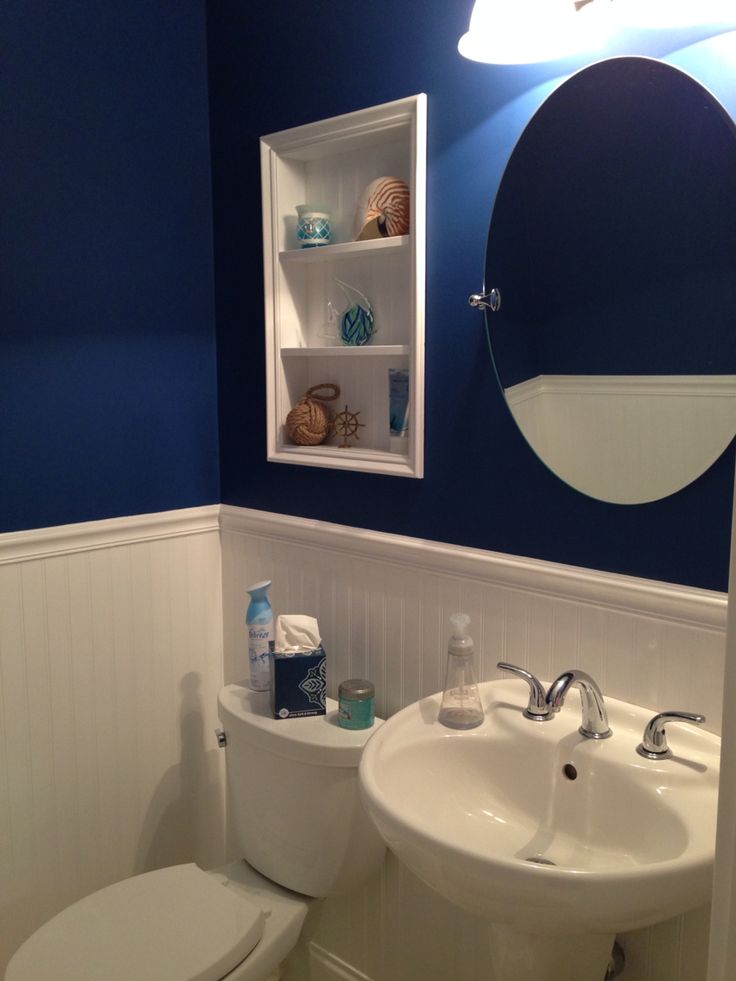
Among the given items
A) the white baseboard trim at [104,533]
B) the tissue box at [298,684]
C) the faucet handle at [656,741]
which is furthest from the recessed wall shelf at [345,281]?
the faucet handle at [656,741]

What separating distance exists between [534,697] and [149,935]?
79 centimetres

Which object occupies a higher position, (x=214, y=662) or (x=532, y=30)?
(x=532, y=30)

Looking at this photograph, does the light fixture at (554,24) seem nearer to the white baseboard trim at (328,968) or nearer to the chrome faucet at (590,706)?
the chrome faucet at (590,706)

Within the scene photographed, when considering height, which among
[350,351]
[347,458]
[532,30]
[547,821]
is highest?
[532,30]

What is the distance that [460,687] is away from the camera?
144 cm

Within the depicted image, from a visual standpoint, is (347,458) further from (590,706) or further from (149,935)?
(149,935)

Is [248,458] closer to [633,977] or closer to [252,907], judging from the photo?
[252,907]

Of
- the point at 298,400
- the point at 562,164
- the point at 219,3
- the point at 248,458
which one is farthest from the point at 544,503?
the point at 219,3

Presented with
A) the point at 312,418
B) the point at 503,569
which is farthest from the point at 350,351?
the point at 503,569

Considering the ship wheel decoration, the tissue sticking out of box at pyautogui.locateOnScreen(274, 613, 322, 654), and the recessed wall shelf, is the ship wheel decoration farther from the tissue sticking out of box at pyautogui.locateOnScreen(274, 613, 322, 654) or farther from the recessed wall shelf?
the tissue sticking out of box at pyautogui.locateOnScreen(274, 613, 322, 654)

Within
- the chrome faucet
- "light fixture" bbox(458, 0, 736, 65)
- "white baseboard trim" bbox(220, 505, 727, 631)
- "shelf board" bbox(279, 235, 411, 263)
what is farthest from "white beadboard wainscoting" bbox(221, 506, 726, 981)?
"light fixture" bbox(458, 0, 736, 65)

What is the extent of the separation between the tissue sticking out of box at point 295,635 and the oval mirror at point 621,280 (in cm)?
58

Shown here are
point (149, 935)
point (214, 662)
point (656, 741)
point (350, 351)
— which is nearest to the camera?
point (656, 741)

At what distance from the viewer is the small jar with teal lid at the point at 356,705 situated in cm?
162
